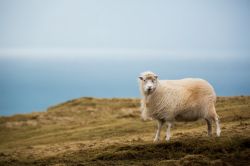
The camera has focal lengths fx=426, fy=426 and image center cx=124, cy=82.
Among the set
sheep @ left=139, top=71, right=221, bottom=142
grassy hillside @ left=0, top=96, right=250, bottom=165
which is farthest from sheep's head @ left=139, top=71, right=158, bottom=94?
grassy hillside @ left=0, top=96, right=250, bottom=165

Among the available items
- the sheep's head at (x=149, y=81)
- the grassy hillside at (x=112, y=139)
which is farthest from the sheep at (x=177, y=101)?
the grassy hillside at (x=112, y=139)

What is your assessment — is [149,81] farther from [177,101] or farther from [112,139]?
[112,139]

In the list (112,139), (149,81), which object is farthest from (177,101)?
(112,139)

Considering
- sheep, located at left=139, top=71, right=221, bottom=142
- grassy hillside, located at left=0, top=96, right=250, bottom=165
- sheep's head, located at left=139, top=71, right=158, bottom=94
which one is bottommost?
grassy hillside, located at left=0, top=96, right=250, bottom=165

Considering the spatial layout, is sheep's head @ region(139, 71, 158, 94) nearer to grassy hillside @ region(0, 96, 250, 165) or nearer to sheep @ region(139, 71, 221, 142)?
sheep @ region(139, 71, 221, 142)

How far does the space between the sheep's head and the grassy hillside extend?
79.1 inches

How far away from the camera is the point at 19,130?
32750mm

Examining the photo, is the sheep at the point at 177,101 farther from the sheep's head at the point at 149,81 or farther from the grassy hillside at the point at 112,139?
the grassy hillside at the point at 112,139

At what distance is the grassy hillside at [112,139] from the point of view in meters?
13.5

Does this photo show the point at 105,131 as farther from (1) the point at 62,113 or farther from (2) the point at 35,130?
(1) the point at 62,113

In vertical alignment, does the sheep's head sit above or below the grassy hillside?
above

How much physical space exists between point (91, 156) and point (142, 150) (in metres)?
1.84

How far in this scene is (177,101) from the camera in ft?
50.6

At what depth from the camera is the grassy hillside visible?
1348 cm
